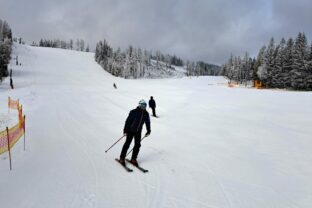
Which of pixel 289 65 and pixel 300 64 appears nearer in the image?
pixel 300 64

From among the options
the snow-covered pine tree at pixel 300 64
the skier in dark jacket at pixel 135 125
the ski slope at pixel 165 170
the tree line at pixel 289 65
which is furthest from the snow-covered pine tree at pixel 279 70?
the skier in dark jacket at pixel 135 125

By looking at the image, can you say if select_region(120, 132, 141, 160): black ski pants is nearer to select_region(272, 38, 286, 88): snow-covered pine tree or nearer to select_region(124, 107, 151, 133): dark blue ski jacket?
select_region(124, 107, 151, 133): dark blue ski jacket

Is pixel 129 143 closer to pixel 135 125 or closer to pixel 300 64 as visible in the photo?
pixel 135 125

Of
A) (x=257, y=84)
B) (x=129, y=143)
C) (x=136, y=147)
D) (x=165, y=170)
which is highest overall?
(x=257, y=84)

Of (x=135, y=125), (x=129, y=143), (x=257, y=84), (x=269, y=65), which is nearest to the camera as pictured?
(x=135, y=125)

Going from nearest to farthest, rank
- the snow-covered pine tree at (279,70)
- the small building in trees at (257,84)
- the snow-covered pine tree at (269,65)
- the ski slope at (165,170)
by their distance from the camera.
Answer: the ski slope at (165,170)
the snow-covered pine tree at (279,70)
the snow-covered pine tree at (269,65)
the small building in trees at (257,84)

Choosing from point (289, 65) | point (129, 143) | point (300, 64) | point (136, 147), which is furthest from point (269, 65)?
point (129, 143)

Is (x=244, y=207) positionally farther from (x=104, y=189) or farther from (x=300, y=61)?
(x=300, y=61)

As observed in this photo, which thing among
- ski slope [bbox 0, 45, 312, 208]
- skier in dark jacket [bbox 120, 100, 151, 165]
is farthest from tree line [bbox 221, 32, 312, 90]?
skier in dark jacket [bbox 120, 100, 151, 165]

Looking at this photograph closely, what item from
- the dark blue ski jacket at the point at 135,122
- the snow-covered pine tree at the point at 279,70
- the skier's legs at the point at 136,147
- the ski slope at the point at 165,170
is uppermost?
the snow-covered pine tree at the point at 279,70

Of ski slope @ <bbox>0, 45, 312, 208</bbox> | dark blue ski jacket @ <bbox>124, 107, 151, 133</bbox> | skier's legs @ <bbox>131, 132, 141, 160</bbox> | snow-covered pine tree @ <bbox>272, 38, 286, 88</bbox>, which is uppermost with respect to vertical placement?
snow-covered pine tree @ <bbox>272, 38, 286, 88</bbox>

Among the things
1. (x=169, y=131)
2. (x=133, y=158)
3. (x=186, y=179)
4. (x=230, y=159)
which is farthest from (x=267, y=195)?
(x=169, y=131)

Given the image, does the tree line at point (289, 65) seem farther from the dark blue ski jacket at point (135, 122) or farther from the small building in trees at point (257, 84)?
the dark blue ski jacket at point (135, 122)

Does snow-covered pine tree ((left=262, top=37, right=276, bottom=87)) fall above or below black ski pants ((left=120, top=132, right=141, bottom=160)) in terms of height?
above
